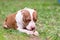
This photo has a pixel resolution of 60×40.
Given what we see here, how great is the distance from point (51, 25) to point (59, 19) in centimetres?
186

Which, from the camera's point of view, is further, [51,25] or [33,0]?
[33,0]

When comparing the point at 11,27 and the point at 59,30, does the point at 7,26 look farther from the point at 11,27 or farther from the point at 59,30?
the point at 59,30

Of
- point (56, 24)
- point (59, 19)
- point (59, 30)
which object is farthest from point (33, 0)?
point (59, 30)

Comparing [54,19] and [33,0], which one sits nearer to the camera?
[54,19]

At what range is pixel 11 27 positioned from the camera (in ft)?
36.7

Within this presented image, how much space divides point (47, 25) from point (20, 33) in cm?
221

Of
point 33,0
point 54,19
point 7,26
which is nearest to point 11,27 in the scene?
point 7,26

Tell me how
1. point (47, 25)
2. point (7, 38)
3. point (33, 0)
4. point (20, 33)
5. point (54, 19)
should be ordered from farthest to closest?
point (33, 0) → point (54, 19) → point (47, 25) → point (20, 33) → point (7, 38)

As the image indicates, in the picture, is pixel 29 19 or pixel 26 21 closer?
pixel 29 19

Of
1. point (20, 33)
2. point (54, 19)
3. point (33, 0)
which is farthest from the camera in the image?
point (33, 0)

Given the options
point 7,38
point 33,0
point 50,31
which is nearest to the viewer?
point 7,38

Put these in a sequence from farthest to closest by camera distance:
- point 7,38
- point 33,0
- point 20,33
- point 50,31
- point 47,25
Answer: point 33,0 → point 47,25 → point 50,31 → point 20,33 → point 7,38

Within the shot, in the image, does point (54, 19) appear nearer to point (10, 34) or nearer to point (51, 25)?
point (51, 25)

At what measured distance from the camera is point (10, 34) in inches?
400
